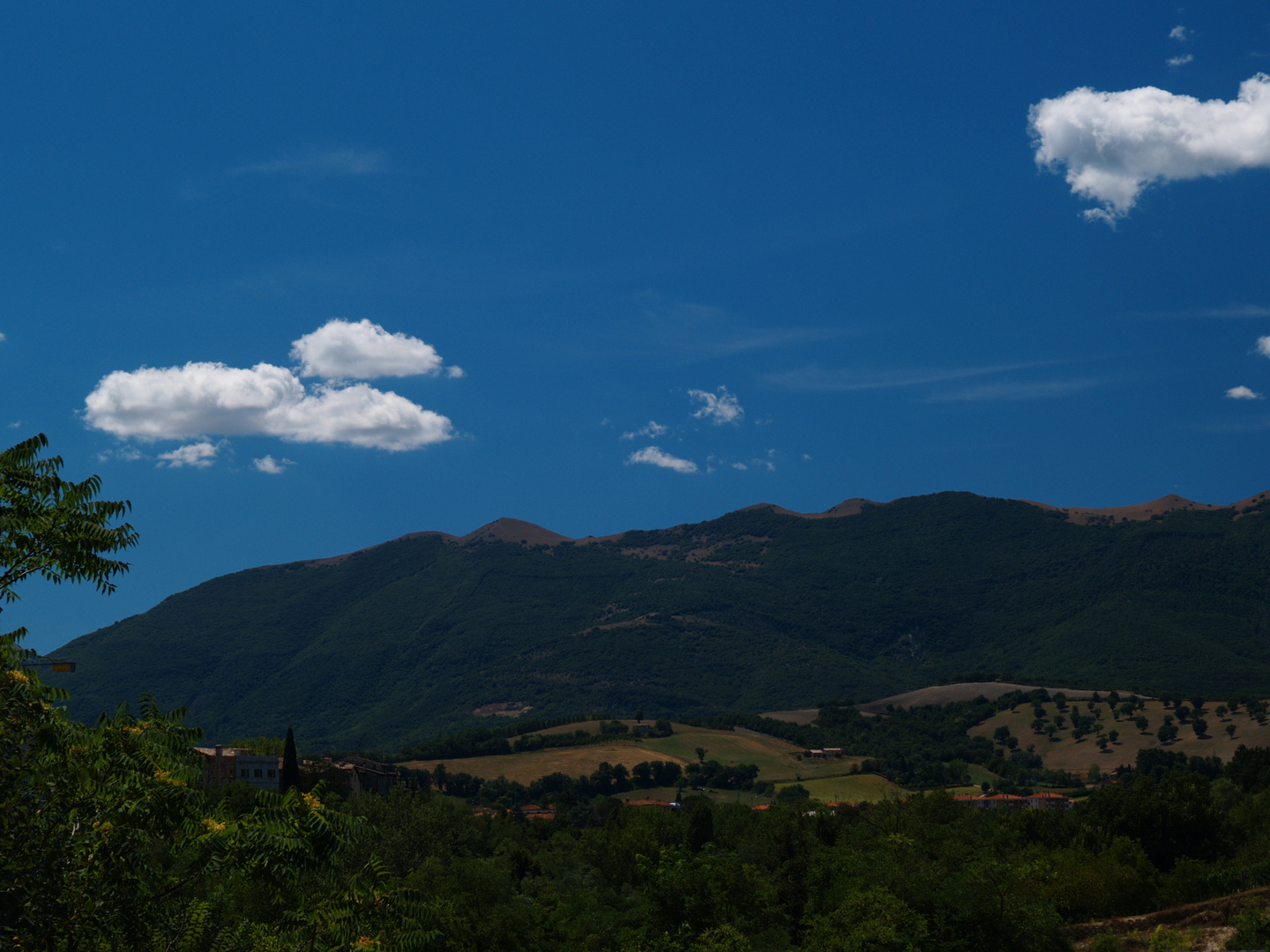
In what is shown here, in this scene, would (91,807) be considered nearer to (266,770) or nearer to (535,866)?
(535,866)

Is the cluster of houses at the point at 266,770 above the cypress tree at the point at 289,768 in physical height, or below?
below

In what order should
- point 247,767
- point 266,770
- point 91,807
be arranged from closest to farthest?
1. point 91,807
2. point 247,767
3. point 266,770

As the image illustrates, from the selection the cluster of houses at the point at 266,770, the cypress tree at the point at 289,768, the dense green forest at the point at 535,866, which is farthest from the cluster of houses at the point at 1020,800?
the cypress tree at the point at 289,768

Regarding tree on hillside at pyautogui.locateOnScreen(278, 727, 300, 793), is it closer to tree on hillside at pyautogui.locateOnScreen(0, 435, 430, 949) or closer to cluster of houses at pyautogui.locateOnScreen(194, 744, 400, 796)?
cluster of houses at pyautogui.locateOnScreen(194, 744, 400, 796)

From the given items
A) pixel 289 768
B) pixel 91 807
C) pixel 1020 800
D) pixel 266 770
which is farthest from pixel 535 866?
pixel 1020 800

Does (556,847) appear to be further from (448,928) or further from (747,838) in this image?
(448,928)

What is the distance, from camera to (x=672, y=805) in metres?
180

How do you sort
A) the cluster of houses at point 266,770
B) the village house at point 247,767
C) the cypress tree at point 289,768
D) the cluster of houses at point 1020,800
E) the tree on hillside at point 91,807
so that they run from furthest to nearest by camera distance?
the cluster of houses at point 1020,800, the village house at point 247,767, the cluster of houses at point 266,770, the cypress tree at point 289,768, the tree on hillside at point 91,807

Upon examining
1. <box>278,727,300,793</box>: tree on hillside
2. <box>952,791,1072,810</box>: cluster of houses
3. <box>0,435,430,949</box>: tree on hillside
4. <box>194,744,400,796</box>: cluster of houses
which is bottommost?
<box>952,791,1072,810</box>: cluster of houses

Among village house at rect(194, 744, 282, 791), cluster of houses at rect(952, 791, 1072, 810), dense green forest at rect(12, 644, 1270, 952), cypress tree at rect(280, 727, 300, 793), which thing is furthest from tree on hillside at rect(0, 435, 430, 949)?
cluster of houses at rect(952, 791, 1072, 810)

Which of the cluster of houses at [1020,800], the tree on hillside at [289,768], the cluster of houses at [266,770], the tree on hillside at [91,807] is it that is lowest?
the cluster of houses at [1020,800]

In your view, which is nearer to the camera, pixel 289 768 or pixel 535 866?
Result: pixel 535 866

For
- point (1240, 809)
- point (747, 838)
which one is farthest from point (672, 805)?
point (1240, 809)

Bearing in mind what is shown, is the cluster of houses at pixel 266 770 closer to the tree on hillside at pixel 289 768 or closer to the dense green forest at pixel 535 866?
the tree on hillside at pixel 289 768
